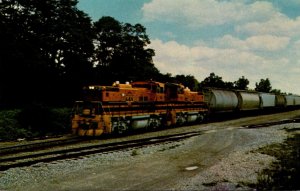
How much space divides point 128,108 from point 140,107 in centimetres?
151

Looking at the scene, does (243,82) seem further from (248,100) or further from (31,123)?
(31,123)

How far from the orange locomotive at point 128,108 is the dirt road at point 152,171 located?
5.49 metres

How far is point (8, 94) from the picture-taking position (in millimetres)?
38156

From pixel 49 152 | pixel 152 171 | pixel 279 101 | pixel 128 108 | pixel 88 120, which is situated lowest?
pixel 152 171

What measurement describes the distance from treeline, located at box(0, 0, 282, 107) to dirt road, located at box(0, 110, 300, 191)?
2189 cm

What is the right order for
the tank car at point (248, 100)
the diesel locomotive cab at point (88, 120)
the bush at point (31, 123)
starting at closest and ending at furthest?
1. the diesel locomotive cab at point (88, 120)
2. the bush at point (31, 123)
3. the tank car at point (248, 100)

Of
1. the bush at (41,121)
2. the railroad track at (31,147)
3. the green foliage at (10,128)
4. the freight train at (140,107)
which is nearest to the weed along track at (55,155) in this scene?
the railroad track at (31,147)

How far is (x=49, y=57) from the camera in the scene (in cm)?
4325

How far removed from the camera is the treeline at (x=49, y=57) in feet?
123

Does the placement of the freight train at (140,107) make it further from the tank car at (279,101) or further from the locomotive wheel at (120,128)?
the tank car at (279,101)

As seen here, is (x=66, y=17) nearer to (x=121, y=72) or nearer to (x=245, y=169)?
(x=121, y=72)

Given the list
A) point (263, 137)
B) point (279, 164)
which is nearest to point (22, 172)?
point (279, 164)

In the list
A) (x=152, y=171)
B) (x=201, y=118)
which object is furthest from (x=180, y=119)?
(x=152, y=171)

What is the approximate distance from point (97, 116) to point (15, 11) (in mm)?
22392
